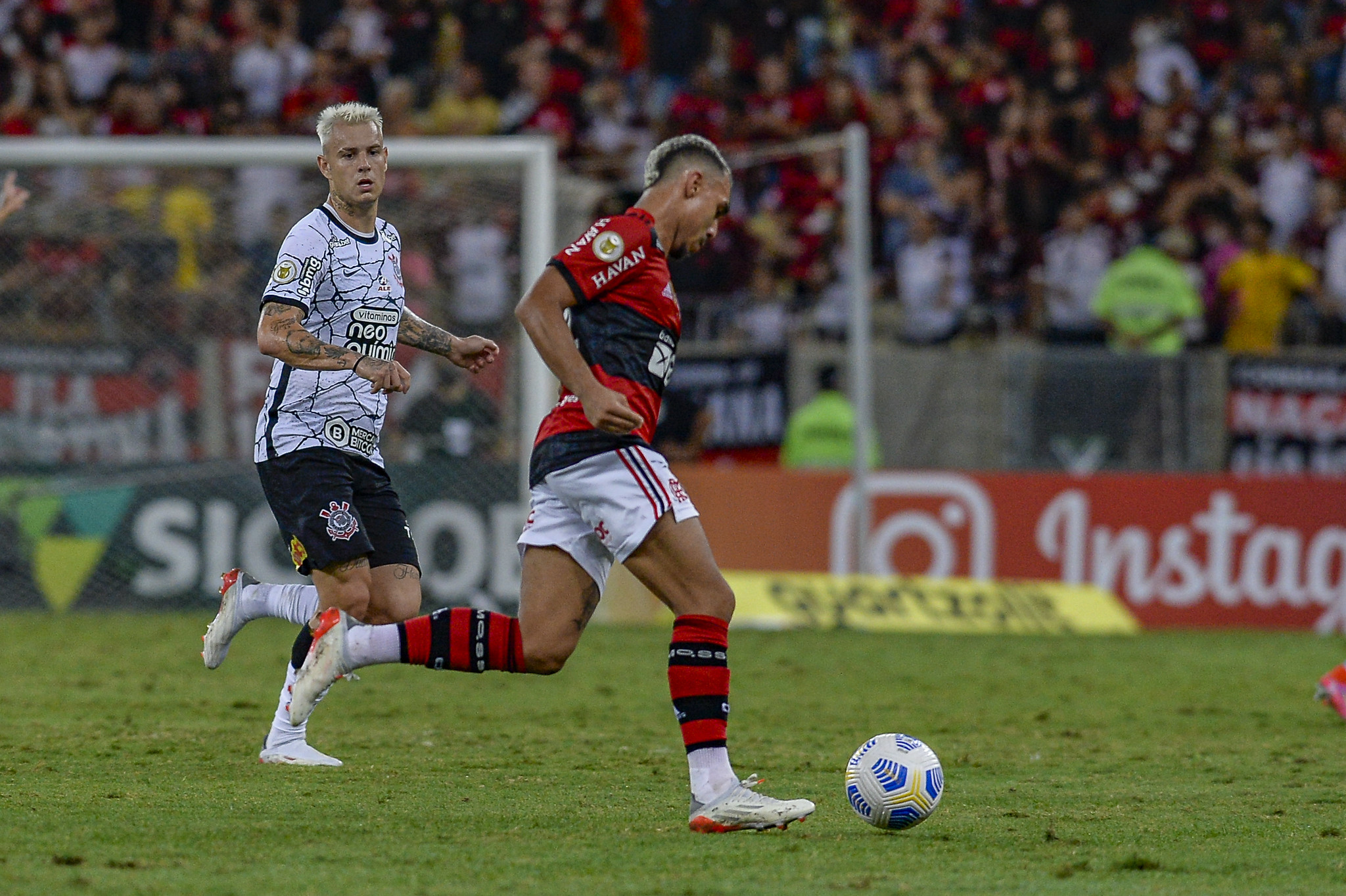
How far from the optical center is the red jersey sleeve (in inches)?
229

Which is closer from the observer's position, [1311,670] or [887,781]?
[887,781]

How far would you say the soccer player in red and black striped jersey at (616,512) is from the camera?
5738 mm

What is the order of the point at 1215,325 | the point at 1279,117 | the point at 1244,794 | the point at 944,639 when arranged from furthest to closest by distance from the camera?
the point at 1279,117 → the point at 1215,325 → the point at 944,639 → the point at 1244,794

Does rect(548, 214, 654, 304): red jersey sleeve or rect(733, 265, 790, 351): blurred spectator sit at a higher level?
rect(733, 265, 790, 351): blurred spectator

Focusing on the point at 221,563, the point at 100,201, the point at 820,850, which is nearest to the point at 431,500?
the point at 221,563

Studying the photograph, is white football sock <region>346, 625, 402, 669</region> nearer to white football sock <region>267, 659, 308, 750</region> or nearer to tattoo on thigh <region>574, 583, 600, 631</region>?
tattoo on thigh <region>574, 583, 600, 631</region>

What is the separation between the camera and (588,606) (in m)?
6.04

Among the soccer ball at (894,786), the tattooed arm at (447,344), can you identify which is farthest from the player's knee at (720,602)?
the tattooed arm at (447,344)

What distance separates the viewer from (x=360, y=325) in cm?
712

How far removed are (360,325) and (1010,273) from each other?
10996mm

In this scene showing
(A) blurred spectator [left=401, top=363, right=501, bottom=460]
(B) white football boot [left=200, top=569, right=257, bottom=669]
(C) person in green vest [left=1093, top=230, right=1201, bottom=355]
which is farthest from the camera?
(C) person in green vest [left=1093, top=230, right=1201, bottom=355]

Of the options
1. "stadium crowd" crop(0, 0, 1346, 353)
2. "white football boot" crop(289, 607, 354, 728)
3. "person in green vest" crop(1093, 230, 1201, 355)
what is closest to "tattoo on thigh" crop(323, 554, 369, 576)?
"white football boot" crop(289, 607, 354, 728)

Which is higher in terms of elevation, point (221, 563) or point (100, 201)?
point (100, 201)

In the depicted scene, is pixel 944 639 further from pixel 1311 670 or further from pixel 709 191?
pixel 709 191
